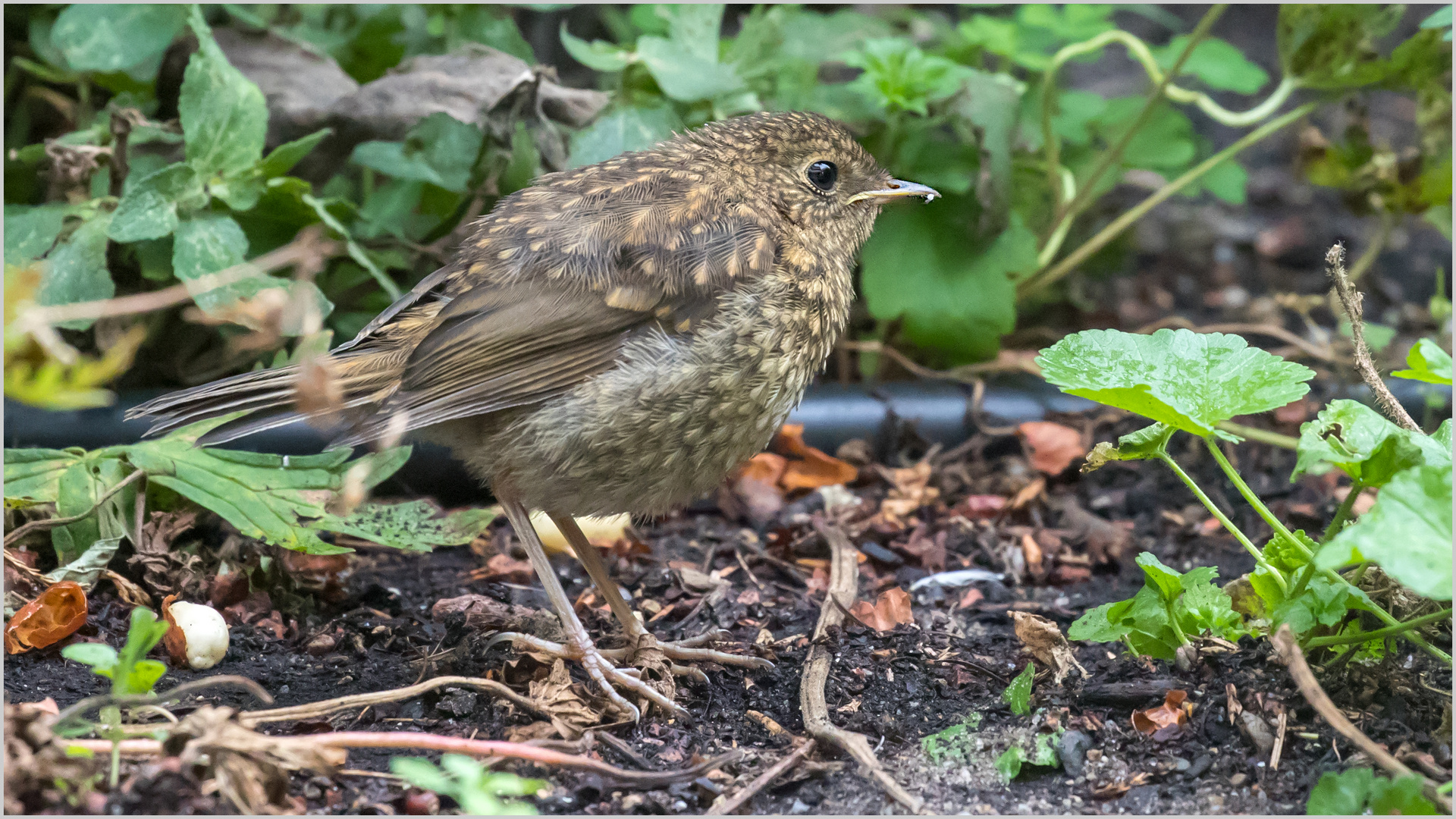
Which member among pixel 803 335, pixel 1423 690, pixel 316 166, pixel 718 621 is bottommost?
pixel 718 621

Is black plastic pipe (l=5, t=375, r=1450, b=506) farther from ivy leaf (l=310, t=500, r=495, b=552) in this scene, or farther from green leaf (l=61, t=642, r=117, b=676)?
green leaf (l=61, t=642, r=117, b=676)

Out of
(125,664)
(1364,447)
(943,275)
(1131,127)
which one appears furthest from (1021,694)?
(1131,127)

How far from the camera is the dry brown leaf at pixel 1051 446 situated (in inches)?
165

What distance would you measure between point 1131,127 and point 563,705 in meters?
3.28

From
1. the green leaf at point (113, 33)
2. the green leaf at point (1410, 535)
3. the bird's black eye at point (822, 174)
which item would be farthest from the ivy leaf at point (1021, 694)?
the green leaf at point (113, 33)

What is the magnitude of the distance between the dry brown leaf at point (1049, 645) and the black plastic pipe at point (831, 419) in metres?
1.62

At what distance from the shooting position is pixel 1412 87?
4.45 meters

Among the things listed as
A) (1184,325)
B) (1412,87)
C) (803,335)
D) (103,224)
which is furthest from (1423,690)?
(103,224)

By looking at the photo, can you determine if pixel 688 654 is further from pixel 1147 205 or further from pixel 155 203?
pixel 1147 205

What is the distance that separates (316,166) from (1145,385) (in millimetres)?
3090

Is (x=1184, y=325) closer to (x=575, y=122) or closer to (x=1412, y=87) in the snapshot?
(x=1412, y=87)

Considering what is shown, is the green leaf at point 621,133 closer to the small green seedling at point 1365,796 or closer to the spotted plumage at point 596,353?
the spotted plumage at point 596,353

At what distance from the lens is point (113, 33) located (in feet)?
12.6

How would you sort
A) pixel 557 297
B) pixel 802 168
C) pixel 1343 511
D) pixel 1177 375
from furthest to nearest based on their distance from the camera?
pixel 802 168, pixel 557 297, pixel 1177 375, pixel 1343 511
